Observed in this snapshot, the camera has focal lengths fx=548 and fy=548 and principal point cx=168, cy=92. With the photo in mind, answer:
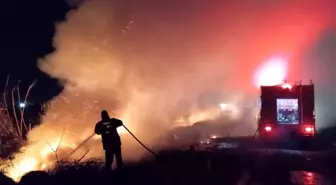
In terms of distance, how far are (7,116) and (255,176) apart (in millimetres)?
7849

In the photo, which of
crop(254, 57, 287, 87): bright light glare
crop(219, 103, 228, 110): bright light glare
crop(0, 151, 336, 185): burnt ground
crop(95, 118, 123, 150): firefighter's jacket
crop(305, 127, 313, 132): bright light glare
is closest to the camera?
crop(0, 151, 336, 185): burnt ground

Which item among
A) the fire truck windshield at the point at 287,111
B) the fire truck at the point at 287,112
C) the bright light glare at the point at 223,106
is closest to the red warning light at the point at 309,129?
the fire truck at the point at 287,112

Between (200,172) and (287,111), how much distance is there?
25.9 feet

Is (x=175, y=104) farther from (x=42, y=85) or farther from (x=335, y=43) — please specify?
(x=42, y=85)

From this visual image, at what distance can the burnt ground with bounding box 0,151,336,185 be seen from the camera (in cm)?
992

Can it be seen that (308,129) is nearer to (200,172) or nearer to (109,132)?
(200,172)

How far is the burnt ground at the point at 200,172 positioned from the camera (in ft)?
32.6

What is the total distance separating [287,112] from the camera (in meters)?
18.2

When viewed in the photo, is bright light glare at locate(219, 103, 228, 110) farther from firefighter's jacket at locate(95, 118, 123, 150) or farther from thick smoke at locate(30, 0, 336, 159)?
firefighter's jacket at locate(95, 118, 123, 150)

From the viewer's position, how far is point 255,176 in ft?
36.4

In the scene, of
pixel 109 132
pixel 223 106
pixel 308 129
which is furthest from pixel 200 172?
pixel 223 106

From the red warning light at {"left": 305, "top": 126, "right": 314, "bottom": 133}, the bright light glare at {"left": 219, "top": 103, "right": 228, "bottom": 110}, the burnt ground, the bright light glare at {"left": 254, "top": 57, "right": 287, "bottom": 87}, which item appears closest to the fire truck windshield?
the red warning light at {"left": 305, "top": 126, "right": 314, "bottom": 133}

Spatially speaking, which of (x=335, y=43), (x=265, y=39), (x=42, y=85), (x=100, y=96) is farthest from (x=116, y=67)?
(x=42, y=85)

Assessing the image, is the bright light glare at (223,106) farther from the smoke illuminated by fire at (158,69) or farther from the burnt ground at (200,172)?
the burnt ground at (200,172)
